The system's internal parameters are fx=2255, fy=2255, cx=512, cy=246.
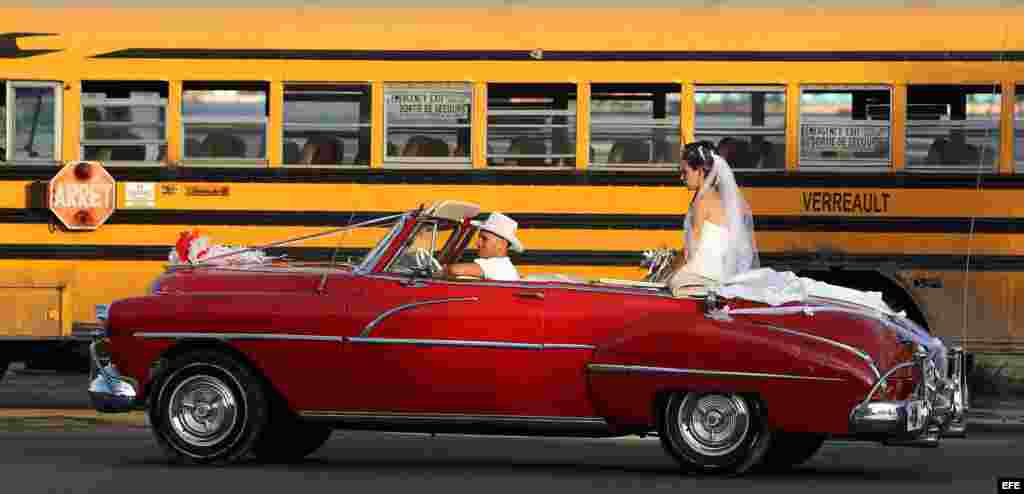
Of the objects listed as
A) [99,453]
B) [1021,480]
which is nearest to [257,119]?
[99,453]

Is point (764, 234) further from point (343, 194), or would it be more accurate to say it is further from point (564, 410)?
point (564, 410)

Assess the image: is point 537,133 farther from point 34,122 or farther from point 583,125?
point 34,122

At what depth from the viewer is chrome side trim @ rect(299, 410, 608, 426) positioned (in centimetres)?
1098

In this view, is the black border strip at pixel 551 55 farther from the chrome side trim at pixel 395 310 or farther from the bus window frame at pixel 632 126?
the chrome side trim at pixel 395 310

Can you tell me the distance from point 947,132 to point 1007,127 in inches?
17.0

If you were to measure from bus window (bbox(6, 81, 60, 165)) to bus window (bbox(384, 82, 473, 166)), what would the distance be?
8.30 ft

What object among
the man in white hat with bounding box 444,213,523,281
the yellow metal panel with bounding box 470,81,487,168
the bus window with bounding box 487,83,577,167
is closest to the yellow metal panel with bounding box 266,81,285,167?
the yellow metal panel with bounding box 470,81,487,168

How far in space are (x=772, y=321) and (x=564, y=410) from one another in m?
1.10

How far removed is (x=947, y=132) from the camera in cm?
1653

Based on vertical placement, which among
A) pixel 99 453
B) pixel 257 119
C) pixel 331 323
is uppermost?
pixel 257 119

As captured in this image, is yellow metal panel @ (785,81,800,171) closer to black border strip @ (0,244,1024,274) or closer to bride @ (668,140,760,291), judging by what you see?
black border strip @ (0,244,1024,274)

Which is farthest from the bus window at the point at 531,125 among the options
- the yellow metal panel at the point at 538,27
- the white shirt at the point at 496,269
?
the white shirt at the point at 496,269

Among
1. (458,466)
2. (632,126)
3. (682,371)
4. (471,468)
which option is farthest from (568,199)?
(682,371)

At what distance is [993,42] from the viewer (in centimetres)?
1639
